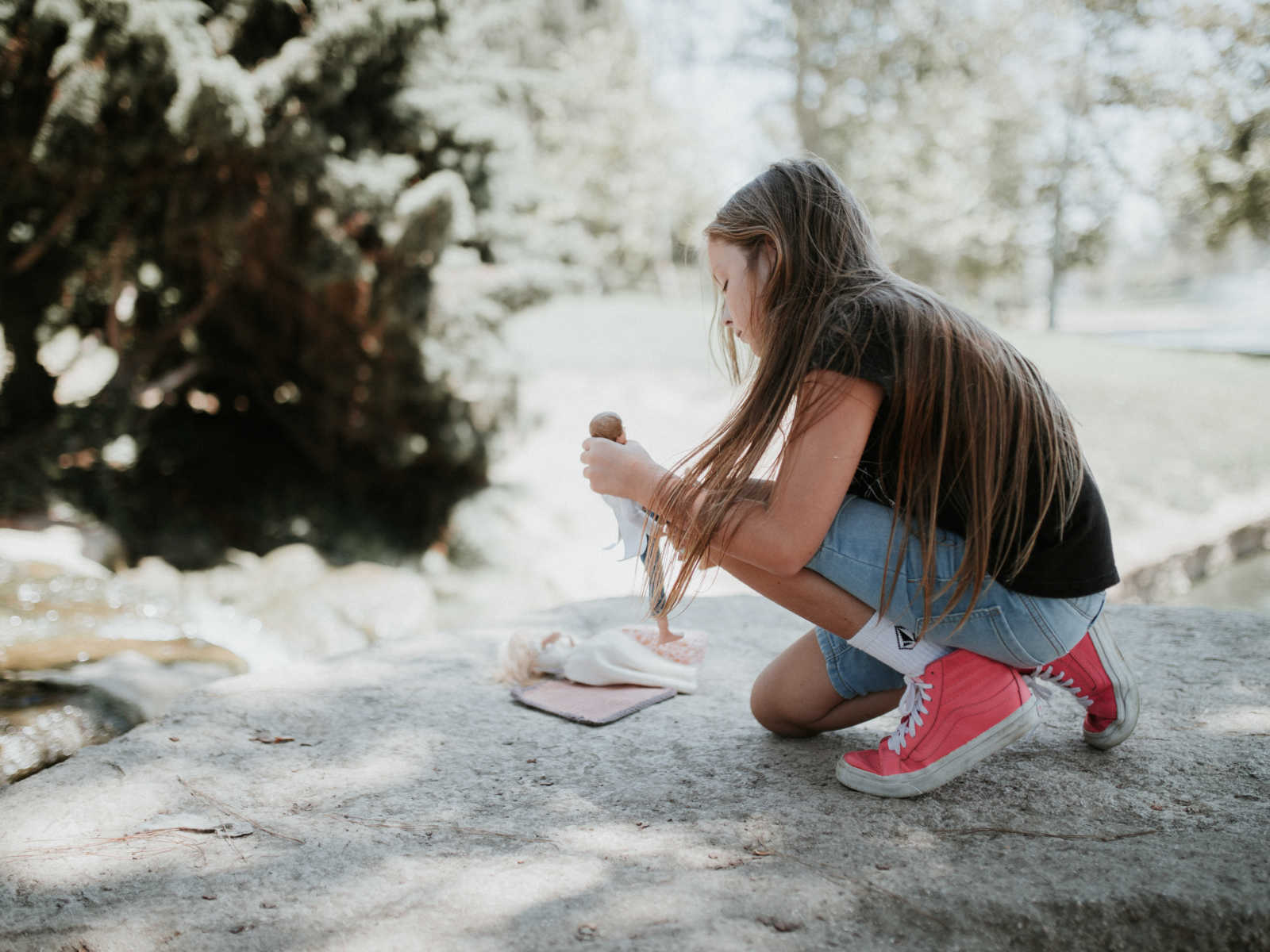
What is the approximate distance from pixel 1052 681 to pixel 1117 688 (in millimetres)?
119

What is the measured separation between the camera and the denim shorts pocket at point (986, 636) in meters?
1.70

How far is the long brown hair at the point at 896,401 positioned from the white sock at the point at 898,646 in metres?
0.06

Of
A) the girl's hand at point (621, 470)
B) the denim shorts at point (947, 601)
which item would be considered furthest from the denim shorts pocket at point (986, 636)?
the girl's hand at point (621, 470)

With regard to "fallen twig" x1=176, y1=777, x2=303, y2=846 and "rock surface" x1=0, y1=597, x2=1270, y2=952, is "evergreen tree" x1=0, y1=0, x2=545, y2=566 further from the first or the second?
"fallen twig" x1=176, y1=777, x2=303, y2=846

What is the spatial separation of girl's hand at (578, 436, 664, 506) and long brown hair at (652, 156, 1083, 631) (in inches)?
1.6

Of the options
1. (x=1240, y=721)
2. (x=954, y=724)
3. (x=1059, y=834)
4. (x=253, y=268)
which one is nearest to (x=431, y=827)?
(x=954, y=724)

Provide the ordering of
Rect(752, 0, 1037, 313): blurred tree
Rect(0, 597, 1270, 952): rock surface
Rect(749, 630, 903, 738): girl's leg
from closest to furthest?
Rect(0, 597, 1270, 952): rock surface < Rect(749, 630, 903, 738): girl's leg < Rect(752, 0, 1037, 313): blurred tree

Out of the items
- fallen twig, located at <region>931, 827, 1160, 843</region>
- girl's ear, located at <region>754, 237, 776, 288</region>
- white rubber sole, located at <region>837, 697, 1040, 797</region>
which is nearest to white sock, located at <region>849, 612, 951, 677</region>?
white rubber sole, located at <region>837, 697, 1040, 797</region>

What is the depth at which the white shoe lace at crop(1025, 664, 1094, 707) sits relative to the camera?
190cm

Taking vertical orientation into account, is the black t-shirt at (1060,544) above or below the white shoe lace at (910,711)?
above

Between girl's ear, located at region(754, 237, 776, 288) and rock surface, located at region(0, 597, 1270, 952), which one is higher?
girl's ear, located at region(754, 237, 776, 288)

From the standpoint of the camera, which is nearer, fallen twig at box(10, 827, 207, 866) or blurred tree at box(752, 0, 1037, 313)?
fallen twig at box(10, 827, 207, 866)

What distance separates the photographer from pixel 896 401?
163 cm

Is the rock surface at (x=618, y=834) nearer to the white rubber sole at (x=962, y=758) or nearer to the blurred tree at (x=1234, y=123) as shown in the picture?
the white rubber sole at (x=962, y=758)
